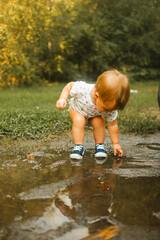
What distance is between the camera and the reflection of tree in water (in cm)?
165

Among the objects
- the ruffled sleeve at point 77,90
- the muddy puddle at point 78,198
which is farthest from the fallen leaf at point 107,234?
the ruffled sleeve at point 77,90

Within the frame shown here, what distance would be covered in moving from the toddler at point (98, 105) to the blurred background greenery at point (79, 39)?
4772mm

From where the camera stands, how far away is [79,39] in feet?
36.9

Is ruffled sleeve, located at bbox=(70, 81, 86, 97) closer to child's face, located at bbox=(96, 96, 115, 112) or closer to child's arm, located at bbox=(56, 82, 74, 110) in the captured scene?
child's arm, located at bbox=(56, 82, 74, 110)

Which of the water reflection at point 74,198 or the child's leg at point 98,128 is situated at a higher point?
the child's leg at point 98,128

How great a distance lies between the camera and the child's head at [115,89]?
2541 millimetres

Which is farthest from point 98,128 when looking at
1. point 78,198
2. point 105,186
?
point 78,198

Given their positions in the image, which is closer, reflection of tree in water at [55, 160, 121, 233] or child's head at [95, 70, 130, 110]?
reflection of tree in water at [55, 160, 121, 233]

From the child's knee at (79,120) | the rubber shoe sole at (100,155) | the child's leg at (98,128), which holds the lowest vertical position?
the rubber shoe sole at (100,155)

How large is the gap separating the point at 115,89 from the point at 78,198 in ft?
3.27

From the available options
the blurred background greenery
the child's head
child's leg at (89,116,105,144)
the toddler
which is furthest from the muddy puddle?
the blurred background greenery

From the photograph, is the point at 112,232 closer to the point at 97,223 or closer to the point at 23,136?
the point at 97,223

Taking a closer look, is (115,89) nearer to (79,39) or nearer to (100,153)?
(100,153)

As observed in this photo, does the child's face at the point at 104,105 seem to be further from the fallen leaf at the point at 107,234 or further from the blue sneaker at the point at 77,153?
the fallen leaf at the point at 107,234
